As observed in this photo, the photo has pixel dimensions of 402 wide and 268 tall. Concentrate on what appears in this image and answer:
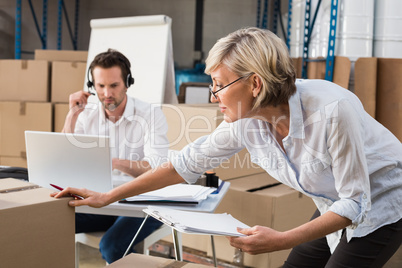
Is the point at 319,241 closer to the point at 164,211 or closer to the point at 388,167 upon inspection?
the point at 388,167

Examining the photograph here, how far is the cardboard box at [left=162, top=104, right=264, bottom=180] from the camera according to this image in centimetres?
242

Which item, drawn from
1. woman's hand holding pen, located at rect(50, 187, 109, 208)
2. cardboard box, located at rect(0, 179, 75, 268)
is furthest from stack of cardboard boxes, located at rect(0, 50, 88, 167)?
cardboard box, located at rect(0, 179, 75, 268)

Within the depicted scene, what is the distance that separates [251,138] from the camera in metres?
1.23

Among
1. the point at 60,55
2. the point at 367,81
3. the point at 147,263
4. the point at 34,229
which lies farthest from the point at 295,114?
the point at 60,55

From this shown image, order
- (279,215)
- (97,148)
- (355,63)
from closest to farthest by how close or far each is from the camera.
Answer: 1. (97,148)
2. (279,215)
3. (355,63)

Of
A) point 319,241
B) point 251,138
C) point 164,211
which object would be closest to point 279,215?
point 319,241

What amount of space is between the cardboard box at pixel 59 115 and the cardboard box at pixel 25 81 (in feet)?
0.62

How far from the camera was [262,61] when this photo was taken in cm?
105

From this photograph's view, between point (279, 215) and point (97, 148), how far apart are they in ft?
3.62

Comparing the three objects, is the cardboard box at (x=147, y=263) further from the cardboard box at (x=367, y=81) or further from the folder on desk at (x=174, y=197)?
the cardboard box at (x=367, y=81)

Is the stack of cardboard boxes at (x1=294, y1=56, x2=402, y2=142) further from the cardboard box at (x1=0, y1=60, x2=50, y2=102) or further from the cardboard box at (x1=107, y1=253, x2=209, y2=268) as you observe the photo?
the cardboard box at (x1=0, y1=60, x2=50, y2=102)

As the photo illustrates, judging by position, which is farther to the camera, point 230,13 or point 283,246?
point 230,13

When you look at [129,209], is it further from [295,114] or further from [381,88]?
[381,88]

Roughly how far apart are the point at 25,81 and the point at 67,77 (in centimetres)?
31
